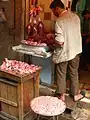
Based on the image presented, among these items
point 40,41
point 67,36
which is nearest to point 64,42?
point 67,36

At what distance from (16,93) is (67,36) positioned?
1017mm

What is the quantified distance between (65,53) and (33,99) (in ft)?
2.52

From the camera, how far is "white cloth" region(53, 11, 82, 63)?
3.11 meters

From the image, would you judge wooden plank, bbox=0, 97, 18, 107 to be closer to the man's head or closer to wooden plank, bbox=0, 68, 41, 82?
wooden plank, bbox=0, 68, 41, 82

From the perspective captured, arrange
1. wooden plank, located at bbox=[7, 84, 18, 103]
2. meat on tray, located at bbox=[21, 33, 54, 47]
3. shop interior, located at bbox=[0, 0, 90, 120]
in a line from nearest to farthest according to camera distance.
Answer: wooden plank, located at bbox=[7, 84, 18, 103] < meat on tray, located at bbox=[21, 33, 54, 47] < shop interior, located at bbox=[0, 0, 90, 120]

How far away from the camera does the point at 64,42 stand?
3.18 meters

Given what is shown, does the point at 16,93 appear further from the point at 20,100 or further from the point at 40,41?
the point at 40,41

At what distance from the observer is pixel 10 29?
156 inches

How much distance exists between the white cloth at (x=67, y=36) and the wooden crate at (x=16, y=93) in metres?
0.43

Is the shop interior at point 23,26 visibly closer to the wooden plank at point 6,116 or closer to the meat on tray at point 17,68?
the meat on tray at point 17,68

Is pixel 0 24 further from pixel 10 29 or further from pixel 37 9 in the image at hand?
pixel 37 9

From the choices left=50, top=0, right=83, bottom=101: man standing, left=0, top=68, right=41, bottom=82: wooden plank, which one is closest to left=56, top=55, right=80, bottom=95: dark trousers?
left=50, top=0, right=83, bottom=101: man standing

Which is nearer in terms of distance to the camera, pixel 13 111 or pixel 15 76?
pixel 15 76

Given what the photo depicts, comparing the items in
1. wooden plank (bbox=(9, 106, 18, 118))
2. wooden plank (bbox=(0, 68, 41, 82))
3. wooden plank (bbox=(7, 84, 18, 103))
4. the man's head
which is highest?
the man's head
